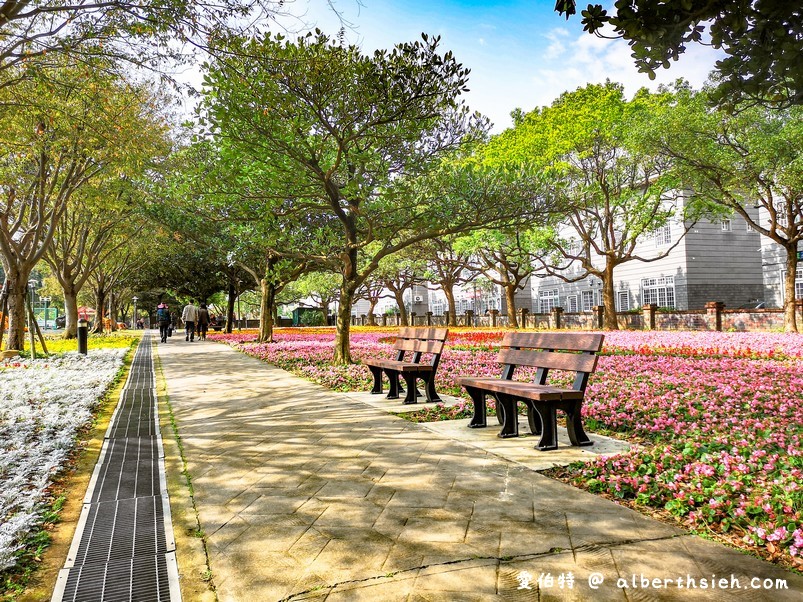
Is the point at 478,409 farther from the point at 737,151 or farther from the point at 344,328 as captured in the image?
the point at 737,151

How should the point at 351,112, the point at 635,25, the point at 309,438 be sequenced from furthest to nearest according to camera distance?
the point at 351,112 < the point at 309,438 < the point at 635,25

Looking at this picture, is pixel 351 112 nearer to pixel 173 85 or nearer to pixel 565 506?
pixel 173 85

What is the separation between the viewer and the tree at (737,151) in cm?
1836

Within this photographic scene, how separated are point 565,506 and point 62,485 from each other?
3983 millimetres

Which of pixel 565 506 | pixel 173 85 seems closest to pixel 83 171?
pixel 173 85

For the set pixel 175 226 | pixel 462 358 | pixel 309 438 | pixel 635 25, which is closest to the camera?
pixel 635 25

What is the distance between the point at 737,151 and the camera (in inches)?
792

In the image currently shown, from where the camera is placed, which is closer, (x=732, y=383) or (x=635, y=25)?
(x=635, y=25)

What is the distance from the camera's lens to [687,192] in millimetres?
30875

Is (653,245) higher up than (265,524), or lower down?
higher up

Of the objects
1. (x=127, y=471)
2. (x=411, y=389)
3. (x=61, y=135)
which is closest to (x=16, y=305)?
(x=61, y=135)

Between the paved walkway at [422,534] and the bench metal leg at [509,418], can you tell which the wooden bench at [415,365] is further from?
the paved walkway at [422,534]

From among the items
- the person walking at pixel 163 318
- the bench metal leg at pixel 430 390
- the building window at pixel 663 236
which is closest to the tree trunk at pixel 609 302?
the building window at pixel 663 236

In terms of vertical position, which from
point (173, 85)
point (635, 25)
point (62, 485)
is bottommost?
point (62, 485)
